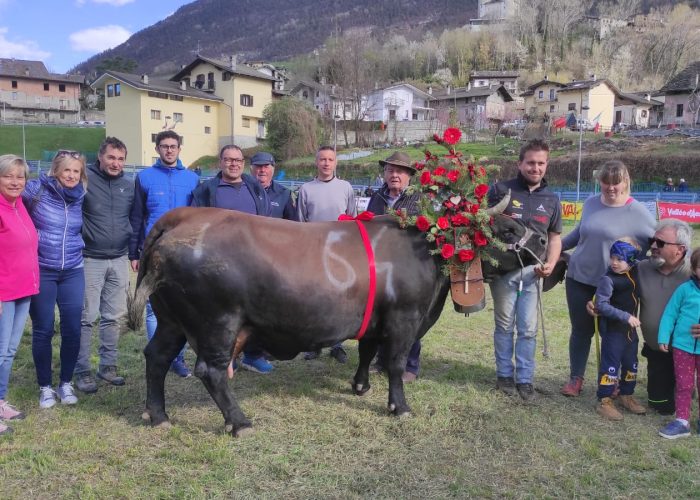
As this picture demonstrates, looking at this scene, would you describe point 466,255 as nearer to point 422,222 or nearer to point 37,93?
point 422,222

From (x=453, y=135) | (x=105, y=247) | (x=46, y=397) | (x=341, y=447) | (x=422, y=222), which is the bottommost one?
(x=341, y=447)

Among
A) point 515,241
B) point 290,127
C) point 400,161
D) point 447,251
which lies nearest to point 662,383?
point 515,241

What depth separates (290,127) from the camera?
46156mm

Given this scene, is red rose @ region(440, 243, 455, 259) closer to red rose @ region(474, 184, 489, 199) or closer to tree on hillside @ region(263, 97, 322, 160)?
red rose @ region(474, 184, 489, 199)

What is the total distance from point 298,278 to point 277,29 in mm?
198294

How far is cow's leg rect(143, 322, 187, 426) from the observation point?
14.0 feet

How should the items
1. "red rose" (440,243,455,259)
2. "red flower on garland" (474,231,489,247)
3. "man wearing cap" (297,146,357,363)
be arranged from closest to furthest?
"red rose" (440,243,455,259), "red flower on garland" (474,231,489,247), "man wearing cap" (297,146,357,363)

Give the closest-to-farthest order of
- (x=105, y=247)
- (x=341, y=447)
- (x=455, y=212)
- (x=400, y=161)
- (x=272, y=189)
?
(x=341, y=447) < (x=455, y=212) < (x=105, y=247) < (x=400, y=161) < (x=272, y=189)

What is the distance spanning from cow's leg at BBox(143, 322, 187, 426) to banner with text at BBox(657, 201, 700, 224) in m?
17.9

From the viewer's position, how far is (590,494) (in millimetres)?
3400

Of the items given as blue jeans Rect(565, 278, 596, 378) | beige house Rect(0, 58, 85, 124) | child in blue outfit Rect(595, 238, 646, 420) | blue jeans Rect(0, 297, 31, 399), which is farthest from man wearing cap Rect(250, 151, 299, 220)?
beige house Rect(0, 58, 85, 124)

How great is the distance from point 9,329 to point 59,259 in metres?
0.65

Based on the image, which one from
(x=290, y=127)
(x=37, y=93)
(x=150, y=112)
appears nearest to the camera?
(x=150, y=112)

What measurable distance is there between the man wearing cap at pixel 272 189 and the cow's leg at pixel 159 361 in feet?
5.70
